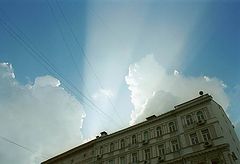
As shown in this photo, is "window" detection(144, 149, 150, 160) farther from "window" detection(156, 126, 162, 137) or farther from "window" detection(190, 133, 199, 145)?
"window" detection(190, 133, 199, 145)

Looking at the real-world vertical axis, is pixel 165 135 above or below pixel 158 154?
above

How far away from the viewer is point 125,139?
34.0m

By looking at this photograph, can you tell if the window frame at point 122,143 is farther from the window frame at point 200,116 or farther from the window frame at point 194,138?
the window frame at point 200,116

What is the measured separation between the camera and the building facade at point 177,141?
25.0m

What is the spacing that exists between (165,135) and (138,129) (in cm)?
483

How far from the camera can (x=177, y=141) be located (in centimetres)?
2825

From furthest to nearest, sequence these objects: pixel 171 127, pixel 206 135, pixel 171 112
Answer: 1. pixel 171 112
2. pixel 171 127
3. pixel 206 135

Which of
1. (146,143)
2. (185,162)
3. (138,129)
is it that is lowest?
(185,162)

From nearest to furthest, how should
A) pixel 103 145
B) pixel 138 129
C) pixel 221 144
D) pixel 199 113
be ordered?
pixel 221 144 → pixel 199 113 → pixel 138 129 → pixel 103 145

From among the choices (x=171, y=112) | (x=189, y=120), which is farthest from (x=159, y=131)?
(x=189, y=120)

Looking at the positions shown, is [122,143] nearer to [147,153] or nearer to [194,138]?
[147,153]

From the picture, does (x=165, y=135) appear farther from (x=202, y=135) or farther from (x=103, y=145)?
(x=103, y=145)

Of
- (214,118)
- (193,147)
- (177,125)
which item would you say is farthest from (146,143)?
(214,118)

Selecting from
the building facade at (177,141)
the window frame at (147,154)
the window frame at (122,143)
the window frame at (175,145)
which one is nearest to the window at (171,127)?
the building facade at (177,141)
